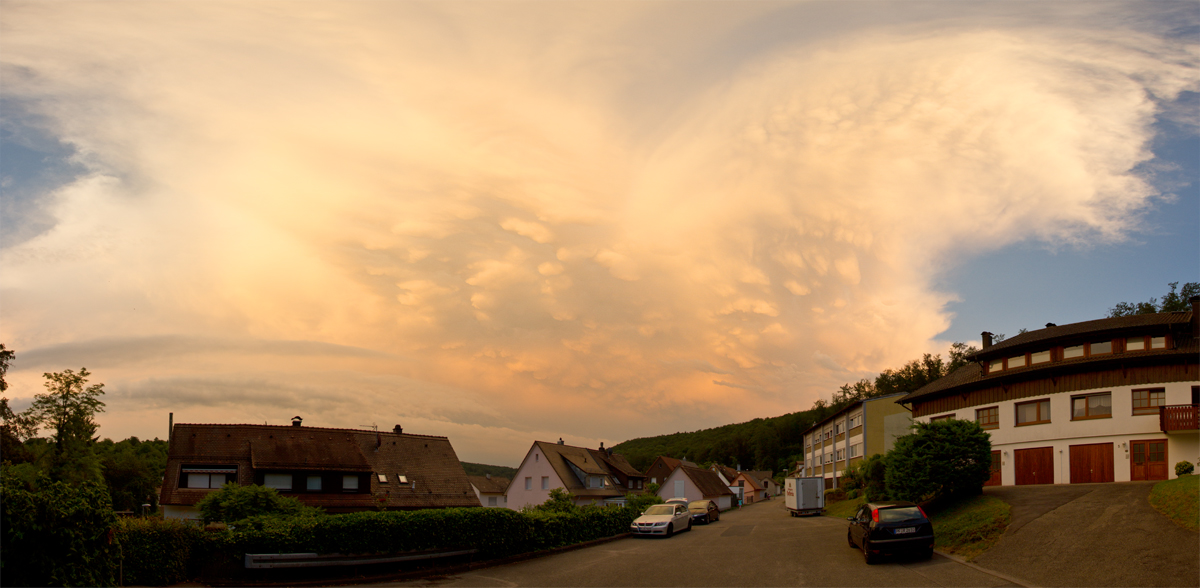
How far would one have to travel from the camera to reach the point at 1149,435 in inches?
1325

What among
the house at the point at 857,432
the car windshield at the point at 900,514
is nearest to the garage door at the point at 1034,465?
the house at the point at 857,432

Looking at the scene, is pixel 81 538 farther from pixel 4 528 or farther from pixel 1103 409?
pixel 1103 409

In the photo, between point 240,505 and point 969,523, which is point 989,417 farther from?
point 240,505

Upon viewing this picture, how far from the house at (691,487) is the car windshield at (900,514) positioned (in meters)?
58.6

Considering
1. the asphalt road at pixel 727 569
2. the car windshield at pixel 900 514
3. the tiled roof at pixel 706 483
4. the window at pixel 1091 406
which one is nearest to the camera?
the asphalt road at pixel 727 569

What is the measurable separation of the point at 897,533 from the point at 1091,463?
2177cm

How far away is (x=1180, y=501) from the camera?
68.0ft

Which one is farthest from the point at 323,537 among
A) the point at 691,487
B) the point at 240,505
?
the point at 691,487

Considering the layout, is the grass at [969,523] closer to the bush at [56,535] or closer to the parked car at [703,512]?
the parked car at [703,512]

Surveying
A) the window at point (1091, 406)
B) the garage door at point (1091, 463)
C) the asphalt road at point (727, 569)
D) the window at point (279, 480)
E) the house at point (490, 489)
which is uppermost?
the window at point (1091, 406)

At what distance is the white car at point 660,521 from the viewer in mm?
32812

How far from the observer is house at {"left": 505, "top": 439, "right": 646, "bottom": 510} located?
68.6 metres

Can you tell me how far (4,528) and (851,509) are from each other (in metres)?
45.9

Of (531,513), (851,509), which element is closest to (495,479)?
(851,509)
